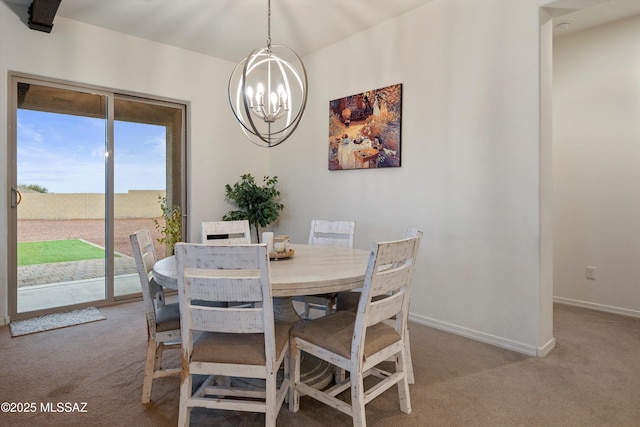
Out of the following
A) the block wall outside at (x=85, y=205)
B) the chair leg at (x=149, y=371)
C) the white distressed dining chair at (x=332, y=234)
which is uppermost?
the block wall outside at (x=85, y=205)

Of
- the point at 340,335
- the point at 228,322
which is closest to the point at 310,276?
the point at 340,335

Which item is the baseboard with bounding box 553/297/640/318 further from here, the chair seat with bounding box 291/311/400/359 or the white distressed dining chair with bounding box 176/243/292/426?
the white distressed dining chair with bounding box 176/243/292/426

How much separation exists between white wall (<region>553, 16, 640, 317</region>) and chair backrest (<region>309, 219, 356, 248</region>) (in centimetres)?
252

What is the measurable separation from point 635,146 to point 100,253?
5373 mm

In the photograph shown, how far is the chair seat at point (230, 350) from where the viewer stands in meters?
1.48

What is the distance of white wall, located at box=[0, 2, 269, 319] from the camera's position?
3.08 metres

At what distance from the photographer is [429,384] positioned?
6.75 feet

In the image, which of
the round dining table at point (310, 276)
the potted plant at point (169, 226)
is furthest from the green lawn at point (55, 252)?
the round dining table at point (310, 276)

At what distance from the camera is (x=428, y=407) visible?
183 centimetres

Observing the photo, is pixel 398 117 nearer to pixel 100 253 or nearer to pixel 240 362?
pixel 240 362

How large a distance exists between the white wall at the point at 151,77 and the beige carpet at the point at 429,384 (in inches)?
47.8

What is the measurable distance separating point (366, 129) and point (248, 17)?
1537 millimetres

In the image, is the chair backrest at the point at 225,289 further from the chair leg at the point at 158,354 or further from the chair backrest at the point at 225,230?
the chair backrest at the point at 225,230

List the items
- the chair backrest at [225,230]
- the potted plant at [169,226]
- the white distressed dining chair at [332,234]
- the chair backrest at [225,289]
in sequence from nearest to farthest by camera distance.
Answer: the chair backrest at [225,289] < the chair backrest at [225,230] < the white distressed dining chair at [332,234] < the potted plant at [169,226]
